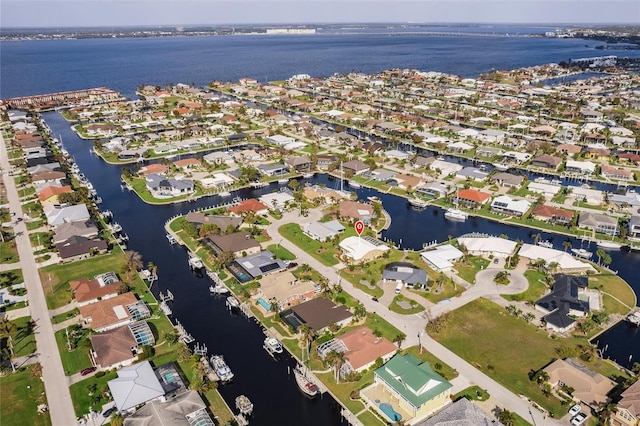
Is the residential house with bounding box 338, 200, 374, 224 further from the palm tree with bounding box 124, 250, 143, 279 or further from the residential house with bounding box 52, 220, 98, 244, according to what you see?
the residential house with bounding box 52, 220, 98, 244

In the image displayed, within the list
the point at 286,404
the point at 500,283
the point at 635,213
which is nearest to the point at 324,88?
the point at 635,213

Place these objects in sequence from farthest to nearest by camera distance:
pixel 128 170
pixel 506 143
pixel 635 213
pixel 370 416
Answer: pixel 506 143, pixel 128 170, pixel 635 213, pixel 370 416

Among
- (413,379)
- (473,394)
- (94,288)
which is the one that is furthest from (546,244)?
(94,288)

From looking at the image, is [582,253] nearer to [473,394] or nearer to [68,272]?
[473,394]

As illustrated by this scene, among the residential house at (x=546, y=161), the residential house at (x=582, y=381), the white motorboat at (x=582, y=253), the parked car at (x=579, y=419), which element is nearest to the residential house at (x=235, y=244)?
the residential house at (x=582, y=381)

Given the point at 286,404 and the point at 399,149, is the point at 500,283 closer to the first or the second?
the point at 286,404

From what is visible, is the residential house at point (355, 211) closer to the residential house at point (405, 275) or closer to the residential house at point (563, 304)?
the residential house at point (405, 275)

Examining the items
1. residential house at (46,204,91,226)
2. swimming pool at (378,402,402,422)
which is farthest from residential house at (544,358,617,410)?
residential house at (46,204,91,226)
